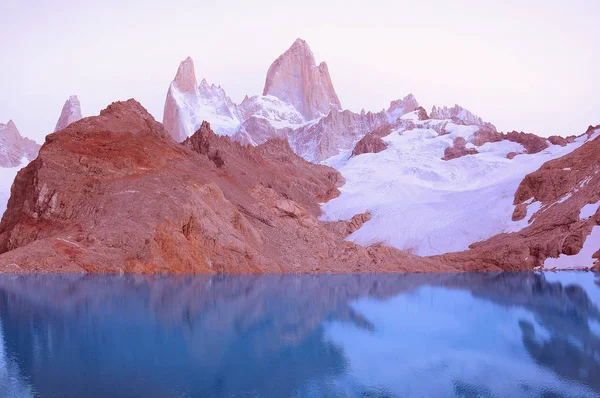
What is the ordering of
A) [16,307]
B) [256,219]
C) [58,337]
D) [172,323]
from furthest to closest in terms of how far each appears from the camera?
1. [256,219]
2. [16,307]
3. [172,323]
4. [58,337]

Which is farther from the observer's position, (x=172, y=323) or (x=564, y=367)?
(x=172, y=323)

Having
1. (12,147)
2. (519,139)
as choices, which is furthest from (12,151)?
(519,139)

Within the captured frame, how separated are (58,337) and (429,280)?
46061 millimetres

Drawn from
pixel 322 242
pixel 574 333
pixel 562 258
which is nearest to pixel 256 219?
pixel 322 242

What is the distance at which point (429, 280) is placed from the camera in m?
66.1

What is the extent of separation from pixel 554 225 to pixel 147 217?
48673 mm

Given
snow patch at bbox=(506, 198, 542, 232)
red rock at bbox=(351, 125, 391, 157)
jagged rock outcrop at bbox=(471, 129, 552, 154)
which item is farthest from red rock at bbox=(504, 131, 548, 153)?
snow patch at bbox=(506, 198, 542, 232)

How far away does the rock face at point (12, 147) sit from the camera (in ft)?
609

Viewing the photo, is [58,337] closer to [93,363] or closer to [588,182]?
[93,363]

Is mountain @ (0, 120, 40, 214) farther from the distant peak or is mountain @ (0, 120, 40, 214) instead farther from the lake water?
the lake water

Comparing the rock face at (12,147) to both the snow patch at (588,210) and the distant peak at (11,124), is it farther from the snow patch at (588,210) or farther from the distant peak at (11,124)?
the snow patch at (588,210)

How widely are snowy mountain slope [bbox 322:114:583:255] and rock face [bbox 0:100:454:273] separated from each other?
43.2 feet

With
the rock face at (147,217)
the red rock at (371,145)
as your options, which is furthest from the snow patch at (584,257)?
the red rock at (371,145)

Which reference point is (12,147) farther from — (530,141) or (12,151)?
(530,141)
